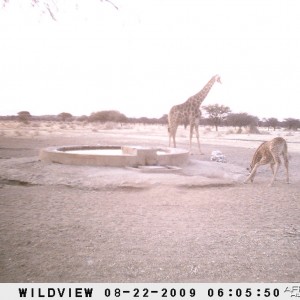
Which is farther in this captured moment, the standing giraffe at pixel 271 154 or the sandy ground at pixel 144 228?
the standing giraffe at pixel 271 154

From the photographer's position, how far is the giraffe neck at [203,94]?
12.9m

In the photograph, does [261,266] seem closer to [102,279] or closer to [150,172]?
[102,279]

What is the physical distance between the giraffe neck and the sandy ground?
5.32 meters

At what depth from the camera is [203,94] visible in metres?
13.0

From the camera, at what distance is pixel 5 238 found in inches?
165

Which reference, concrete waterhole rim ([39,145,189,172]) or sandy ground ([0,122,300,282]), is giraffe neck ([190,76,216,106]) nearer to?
concrete waterhole rim ([39,145,189,172])

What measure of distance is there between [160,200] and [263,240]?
2325 mm

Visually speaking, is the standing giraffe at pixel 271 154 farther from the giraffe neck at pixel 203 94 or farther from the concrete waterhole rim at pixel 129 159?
the giraffe neck at pixel 203 94

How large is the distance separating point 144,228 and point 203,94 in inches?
358

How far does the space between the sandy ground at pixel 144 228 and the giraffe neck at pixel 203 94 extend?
532cm

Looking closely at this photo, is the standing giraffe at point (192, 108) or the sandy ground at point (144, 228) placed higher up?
the standing giraffe at point (192, 108)

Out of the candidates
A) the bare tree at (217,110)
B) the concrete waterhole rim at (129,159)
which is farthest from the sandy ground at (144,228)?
the bare tree at (217,110)

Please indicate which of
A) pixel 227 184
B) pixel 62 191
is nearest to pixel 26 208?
pixel 62 191
